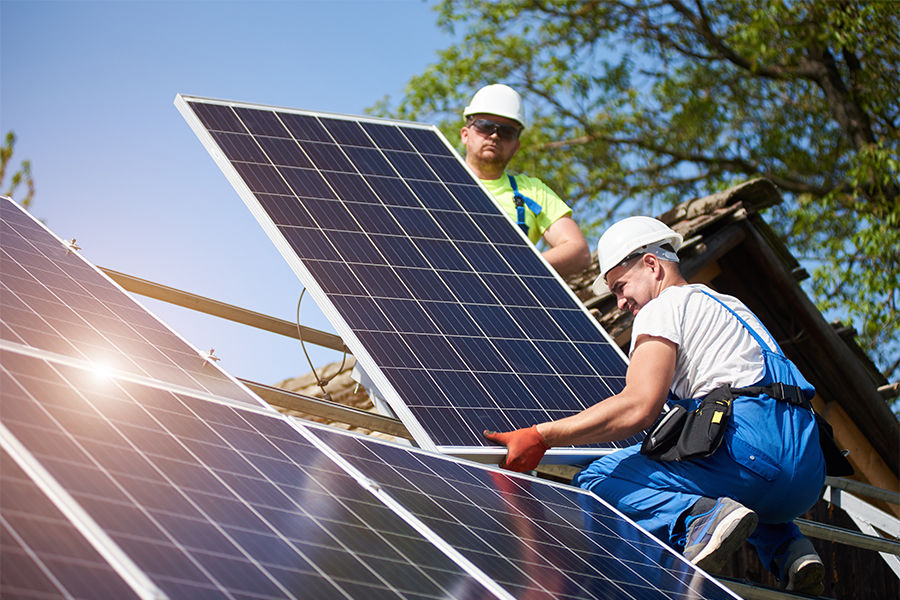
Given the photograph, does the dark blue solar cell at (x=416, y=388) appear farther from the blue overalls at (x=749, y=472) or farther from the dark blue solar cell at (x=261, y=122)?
the dark blue solar cell at (x=261, y=122)

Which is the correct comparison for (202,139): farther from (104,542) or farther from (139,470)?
(104,542)

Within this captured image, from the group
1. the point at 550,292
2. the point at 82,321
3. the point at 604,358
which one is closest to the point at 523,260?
the point at 550,292

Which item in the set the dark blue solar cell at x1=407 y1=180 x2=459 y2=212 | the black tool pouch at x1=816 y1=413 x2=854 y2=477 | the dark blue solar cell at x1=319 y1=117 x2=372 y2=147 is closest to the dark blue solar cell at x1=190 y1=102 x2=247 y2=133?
the dark blue solar cell at x1=319 y1=117 x2=372 y2=147

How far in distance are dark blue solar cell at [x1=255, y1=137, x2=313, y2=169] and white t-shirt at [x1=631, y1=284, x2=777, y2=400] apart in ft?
8.88

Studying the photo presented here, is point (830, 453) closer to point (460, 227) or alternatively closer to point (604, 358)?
point (604, 358)

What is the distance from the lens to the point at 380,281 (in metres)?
5.31

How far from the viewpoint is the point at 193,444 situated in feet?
10.1

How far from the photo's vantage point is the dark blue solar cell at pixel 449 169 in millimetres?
6910

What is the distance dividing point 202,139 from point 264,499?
3442 mm

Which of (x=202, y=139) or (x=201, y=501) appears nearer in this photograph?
(x=201, y=501)

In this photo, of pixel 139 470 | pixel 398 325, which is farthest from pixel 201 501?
pixel 398 325

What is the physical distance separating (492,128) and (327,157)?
1.80m

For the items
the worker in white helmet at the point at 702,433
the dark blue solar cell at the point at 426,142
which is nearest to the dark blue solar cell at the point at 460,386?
the worker in white helmet at the point at 702,433

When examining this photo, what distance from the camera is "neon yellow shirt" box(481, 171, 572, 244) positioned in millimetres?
7391
